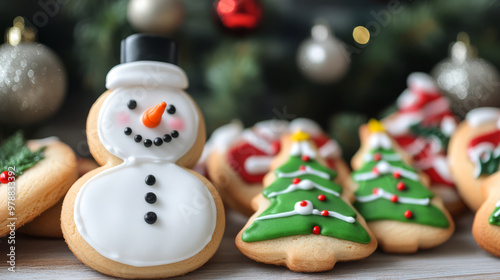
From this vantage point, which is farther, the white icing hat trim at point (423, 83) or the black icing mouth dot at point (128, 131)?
the white icing hat trim at point (423, 83)

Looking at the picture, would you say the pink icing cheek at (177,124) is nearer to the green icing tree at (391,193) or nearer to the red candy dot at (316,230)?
the red candy dot at (316,230)

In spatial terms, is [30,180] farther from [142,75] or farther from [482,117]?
[482,117]

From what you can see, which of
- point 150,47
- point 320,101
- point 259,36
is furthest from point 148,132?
point 320,101

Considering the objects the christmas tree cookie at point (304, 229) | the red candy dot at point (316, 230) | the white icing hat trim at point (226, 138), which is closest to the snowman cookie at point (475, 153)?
the christmas tree cookie at point (304, 229)

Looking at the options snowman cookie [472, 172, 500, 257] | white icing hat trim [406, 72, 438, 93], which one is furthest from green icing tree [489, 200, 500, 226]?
white icing hat trim [406, 72, 438, 93]

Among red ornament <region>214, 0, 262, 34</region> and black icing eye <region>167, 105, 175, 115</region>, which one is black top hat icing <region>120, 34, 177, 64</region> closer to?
black icing eye <region>167, 105, 175, 115</region>

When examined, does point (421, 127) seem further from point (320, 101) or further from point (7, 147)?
point (7, 147)

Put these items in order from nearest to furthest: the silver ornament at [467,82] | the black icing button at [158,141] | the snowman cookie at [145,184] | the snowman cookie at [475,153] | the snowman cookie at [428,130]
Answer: the snowman cookie at [145,184], the black icing button at [158,141], the snowman cookie at [475,153], the snowman cookie at [428,130], the silver ornament at [467,82]
